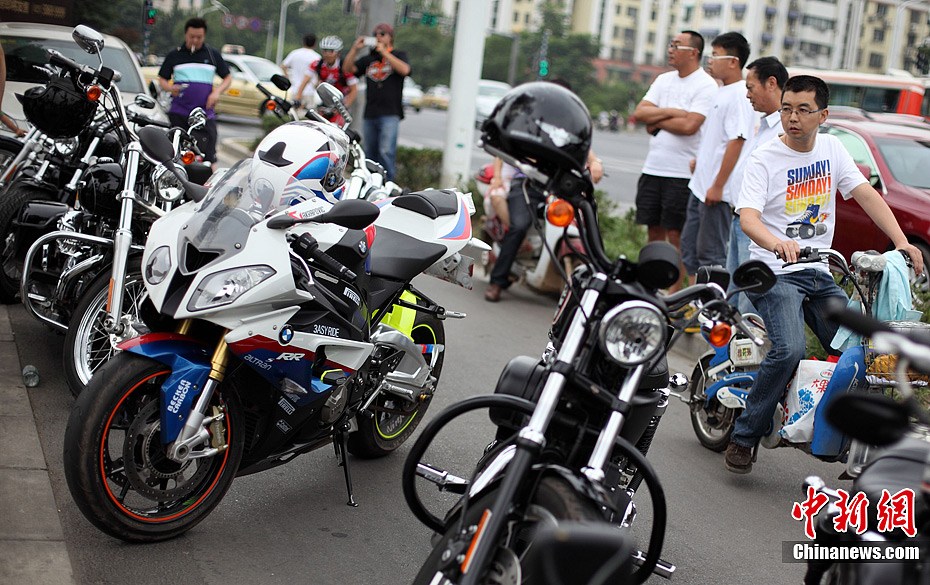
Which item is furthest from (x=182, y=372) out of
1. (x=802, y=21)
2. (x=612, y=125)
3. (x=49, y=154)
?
(x=802, y=21)

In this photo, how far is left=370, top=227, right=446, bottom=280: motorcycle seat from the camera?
4.86 m

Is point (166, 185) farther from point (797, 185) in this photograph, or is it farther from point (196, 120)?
point (797, 185)

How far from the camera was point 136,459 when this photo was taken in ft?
13.1

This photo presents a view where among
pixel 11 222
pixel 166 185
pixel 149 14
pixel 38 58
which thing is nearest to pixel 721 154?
pixel 166 185

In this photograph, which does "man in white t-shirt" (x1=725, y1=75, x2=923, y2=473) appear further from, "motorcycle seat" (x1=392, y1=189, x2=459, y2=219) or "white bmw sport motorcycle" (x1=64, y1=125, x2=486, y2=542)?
"white bmw sport motorcycle" (x1=64, y1=125, x2=486, y2=542)

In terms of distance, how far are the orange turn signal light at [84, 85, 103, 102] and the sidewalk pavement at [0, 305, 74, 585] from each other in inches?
62.5

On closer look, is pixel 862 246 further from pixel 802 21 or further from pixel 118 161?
pixel 802 21

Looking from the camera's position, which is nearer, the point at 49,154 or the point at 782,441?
the point at 782,441

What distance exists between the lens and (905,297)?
16.9 feet

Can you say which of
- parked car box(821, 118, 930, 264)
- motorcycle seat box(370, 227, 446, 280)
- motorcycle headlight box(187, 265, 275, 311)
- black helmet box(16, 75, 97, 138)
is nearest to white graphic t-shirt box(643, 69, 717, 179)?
parked car box(821, 118, 930, 264)

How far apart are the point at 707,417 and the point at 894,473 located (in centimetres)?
358

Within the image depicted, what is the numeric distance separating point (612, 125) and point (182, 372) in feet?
219

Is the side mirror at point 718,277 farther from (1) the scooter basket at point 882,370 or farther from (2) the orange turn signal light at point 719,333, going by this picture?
(1) the scooter basket at point 882,370

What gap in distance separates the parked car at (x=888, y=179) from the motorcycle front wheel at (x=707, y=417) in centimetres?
432
